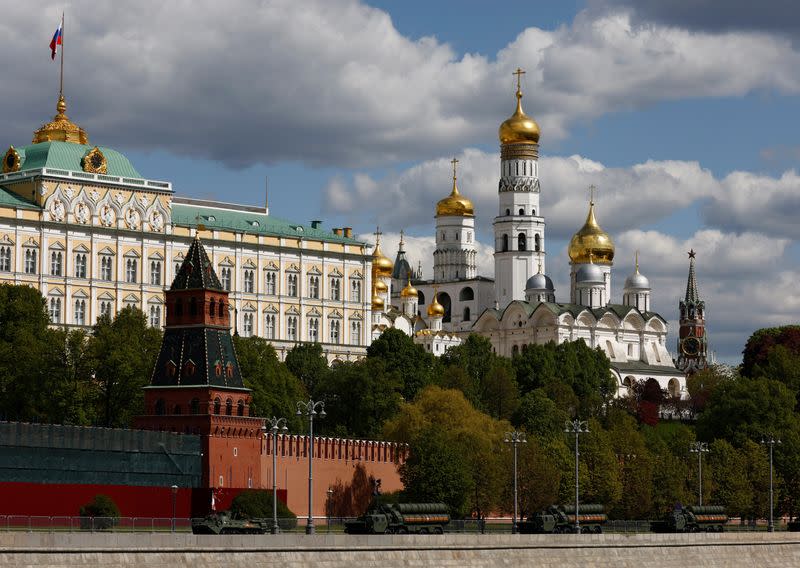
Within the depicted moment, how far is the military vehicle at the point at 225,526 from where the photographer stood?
75000 mm

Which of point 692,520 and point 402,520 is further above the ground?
point 402,520

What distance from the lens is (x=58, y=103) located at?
166 meters

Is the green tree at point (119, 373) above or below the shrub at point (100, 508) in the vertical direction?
above

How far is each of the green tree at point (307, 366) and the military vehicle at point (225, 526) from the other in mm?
77266

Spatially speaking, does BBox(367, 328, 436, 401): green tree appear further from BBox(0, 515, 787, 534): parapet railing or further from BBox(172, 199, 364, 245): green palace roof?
BBox(0, 515, 787, 534): parapet railing

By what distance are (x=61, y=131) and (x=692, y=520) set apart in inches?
3102

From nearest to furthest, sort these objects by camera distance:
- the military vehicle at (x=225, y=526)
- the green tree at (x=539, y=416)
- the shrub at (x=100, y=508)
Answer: the military vehicle at (x=225, y=526), the shrub at (x=100, y=508), the green tree at (x=539, y=416)

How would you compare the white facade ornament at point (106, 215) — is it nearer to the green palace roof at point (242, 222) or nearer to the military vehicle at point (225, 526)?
the green palace roof at point (242, 222)

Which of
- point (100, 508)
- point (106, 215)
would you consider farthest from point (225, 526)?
point (106, 215)

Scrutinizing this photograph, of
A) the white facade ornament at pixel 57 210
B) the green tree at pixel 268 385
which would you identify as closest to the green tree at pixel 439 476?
the green tree at pixel 268 385

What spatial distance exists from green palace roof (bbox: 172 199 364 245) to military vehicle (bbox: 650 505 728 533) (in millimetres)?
74942

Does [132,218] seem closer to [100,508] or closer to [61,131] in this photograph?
[61,131]

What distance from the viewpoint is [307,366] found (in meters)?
158

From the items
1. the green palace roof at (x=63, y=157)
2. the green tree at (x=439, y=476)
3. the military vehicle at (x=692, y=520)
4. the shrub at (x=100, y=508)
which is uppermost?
the green palace roof at (x=63, y=157)
